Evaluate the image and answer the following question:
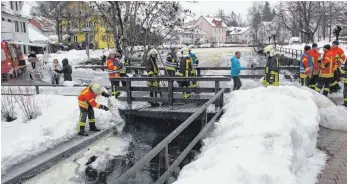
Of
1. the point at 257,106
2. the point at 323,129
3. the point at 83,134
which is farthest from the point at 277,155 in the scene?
the point at 83,134

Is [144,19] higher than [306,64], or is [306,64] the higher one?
[144,19]

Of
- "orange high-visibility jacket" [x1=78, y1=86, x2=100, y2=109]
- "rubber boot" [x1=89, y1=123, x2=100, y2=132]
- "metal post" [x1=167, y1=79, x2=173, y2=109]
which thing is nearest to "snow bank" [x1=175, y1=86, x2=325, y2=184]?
"metal post" [x1=167, y1=79, x2=173, y2=109]

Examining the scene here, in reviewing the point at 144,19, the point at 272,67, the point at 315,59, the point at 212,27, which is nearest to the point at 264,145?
the point at 272,67

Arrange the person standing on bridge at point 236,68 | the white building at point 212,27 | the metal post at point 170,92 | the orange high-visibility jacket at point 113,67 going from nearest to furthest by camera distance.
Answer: the metal post at point 170,92 → the person standing on bridge at point 236,68 → the orange high-visibility jacket at point 113,67 → the white building at point 212,27

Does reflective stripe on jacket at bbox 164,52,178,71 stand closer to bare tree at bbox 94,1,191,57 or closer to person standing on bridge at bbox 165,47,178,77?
person standing on bridge at bbox 165,47,178,77

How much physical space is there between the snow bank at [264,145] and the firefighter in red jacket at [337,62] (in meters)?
3.19

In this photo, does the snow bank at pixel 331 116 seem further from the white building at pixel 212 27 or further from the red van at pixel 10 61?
the white building at pixel 212 27

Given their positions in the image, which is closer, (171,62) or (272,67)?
(272,67)

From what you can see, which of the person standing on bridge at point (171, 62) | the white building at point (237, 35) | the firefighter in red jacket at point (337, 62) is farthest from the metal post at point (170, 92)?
the white building at point (237, 35)

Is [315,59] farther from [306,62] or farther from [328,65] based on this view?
[328,65]

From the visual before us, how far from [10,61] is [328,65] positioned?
19824 millimetres

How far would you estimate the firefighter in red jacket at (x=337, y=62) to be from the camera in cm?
1045

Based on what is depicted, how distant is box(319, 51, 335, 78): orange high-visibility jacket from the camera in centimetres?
1038

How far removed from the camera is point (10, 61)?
2238cm
